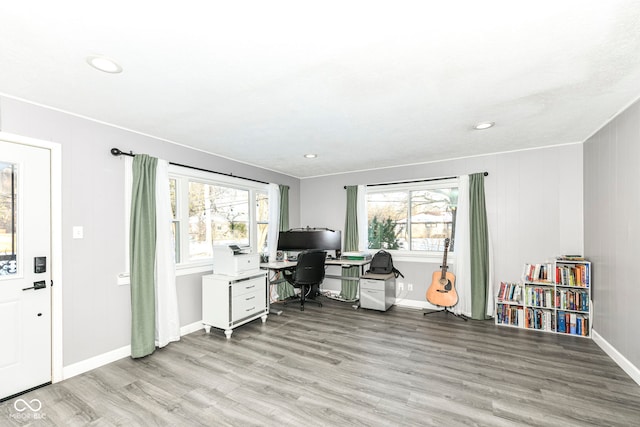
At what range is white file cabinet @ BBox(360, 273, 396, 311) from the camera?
4.48 meters

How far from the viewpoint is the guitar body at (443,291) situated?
4.21 m

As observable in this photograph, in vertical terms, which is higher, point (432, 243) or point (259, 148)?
point (259, 148)

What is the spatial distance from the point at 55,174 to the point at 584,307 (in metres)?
5.70

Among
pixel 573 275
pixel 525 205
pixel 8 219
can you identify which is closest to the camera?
pixel 8 219

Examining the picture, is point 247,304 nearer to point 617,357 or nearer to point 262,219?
point 262,219

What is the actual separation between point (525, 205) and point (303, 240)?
338 centimetres

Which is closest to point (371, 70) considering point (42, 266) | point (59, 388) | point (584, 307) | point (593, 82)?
point (593, 82)

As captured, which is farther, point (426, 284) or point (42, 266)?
point (426, 284)

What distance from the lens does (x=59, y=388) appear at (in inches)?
96.4

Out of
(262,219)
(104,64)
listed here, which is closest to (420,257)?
(262,219)

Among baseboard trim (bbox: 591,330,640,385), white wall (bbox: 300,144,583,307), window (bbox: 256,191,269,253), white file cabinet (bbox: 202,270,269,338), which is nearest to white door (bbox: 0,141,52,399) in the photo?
white file cabinet (bbox: 202,270,269,338)

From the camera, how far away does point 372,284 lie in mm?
4562

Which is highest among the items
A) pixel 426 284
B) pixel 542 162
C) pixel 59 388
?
pixel 542 162

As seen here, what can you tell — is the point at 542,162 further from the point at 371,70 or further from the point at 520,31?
the point at 371,70
